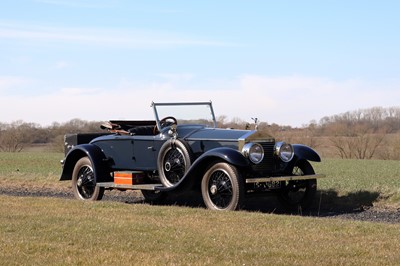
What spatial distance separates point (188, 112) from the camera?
1276 centimetres

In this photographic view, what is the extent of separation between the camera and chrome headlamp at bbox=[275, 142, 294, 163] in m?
11.0

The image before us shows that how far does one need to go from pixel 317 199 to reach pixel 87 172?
412 cm

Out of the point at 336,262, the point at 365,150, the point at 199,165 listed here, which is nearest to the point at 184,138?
the point at 199,165

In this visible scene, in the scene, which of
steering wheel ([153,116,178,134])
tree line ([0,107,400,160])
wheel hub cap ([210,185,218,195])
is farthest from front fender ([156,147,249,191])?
tree line ([0,107,400,160])

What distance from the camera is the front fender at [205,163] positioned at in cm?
1034

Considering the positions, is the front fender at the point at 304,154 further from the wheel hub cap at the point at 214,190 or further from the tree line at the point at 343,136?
the tree line at the point at 343,136

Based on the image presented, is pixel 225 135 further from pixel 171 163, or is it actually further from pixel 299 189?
pixel 299 189

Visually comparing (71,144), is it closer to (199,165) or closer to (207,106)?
(207,106)

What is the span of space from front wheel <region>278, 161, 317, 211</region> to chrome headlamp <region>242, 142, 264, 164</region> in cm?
75

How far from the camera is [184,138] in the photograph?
448 inches

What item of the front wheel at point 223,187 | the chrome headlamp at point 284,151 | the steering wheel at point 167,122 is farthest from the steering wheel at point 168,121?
the chrome headlamp at point 284,151

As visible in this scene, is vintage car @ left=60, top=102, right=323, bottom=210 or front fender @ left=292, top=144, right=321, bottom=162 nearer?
vintage car @ left=60, top=102, right=323, bottom=210

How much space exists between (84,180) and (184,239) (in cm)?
580

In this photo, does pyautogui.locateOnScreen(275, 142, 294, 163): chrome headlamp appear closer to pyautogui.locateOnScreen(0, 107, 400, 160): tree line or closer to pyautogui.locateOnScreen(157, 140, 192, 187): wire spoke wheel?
pyautogui.locateOnScreen(157, 140, 192, 187): wire spoke wheel
